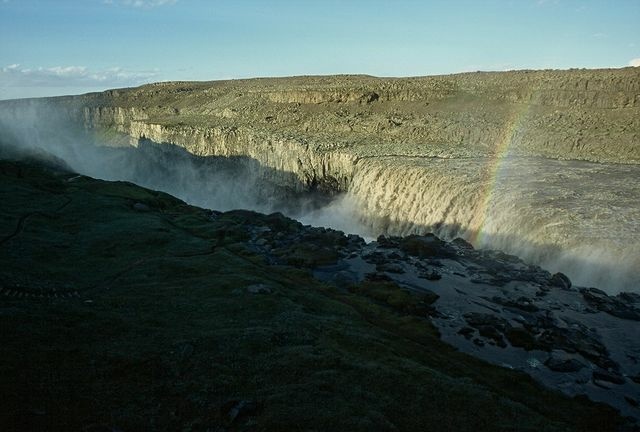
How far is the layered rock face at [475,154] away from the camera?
37.6 meters

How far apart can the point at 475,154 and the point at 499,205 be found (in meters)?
18.7

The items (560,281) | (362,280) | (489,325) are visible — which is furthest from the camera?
(362,280)

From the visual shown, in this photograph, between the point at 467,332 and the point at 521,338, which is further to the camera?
the point at 467,332

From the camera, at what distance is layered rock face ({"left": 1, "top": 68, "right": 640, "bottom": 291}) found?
123ft

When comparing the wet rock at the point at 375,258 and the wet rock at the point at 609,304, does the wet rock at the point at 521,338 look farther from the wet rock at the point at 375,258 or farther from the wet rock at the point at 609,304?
the wet rock at the point at 375,258

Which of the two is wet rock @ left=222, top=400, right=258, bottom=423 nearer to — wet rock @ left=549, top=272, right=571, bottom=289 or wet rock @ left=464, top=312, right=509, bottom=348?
wet rock @ left=464, top=312, right=509, bottom=348

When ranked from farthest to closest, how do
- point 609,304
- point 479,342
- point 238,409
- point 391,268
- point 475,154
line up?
point 475,154 → point 391,268 → point 609,304 → point 479,342 → point 238,409

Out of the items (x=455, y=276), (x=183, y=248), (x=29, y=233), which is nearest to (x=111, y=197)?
(x=29, y=233)

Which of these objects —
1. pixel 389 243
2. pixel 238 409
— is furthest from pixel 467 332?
pixel 389 243

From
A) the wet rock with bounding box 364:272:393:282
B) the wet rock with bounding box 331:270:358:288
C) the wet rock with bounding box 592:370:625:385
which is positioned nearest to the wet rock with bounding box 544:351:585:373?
the wet rock with bounding box 592:370:625:385

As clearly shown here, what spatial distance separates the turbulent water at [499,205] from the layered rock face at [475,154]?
0.12 m

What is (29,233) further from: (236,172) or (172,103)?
(172,103)

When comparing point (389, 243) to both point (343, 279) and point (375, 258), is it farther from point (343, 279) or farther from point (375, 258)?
point (343, 279)

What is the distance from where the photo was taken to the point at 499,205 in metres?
42.8
